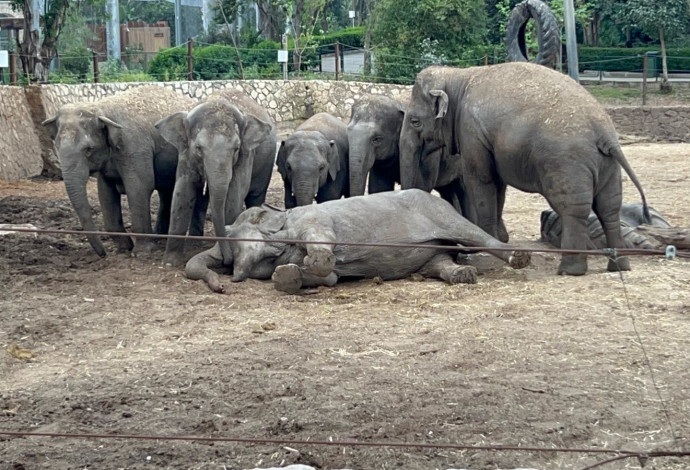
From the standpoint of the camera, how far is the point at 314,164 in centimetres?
1035

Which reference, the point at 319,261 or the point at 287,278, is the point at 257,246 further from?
the point at 319,261

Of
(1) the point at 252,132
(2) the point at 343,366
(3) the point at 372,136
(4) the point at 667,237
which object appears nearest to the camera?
(2) the point at 343,366

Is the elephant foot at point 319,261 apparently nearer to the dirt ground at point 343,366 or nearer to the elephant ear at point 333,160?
the dirt ground at point 343,366

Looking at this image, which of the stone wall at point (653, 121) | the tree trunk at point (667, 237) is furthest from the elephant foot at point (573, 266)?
the stone wall at point (653, 121)

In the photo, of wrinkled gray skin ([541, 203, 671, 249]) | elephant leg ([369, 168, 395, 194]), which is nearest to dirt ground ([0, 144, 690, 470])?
wrinkled gray skin ([541, 203, 671, 249])

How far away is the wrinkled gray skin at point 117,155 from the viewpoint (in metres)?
9.89

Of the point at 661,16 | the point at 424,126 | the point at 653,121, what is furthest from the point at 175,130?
the point at 661,16

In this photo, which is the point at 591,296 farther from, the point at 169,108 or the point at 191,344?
the point at 169,108

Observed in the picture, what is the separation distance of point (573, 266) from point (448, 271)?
1.01 metres

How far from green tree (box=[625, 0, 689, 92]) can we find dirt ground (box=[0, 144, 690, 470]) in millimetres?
23778

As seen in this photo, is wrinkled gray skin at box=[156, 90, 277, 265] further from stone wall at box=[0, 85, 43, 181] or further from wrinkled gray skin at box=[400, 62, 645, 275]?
stone wall at box=[0, 85, 43, 181]

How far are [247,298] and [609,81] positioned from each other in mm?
24437

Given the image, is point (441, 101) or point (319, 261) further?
point (441, 101)

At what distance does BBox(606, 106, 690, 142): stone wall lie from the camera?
2408 cm
